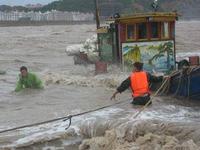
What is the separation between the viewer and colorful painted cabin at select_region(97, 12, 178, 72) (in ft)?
60.3

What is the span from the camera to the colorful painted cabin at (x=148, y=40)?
60.3 ft

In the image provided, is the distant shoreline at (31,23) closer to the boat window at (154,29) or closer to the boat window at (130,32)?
the boat window at (130,32)

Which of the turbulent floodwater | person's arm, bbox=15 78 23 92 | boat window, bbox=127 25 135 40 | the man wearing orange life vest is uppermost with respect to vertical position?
boat window, bbox=127 25 135 40

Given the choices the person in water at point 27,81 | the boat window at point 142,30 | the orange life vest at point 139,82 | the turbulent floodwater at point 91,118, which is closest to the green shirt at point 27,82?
the person in water at point 27,81

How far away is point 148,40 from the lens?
1841cm

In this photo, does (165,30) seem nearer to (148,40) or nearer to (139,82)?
(148,40)

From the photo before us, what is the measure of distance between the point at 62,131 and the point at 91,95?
5.58 metres

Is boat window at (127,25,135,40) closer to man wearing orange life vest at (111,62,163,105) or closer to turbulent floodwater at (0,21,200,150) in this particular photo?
turbulent floodwater at (0,21,200,150)

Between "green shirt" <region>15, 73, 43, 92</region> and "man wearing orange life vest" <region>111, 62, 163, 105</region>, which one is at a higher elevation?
"man wearing orange life vest" <region>111, 62, 163, 105</region>

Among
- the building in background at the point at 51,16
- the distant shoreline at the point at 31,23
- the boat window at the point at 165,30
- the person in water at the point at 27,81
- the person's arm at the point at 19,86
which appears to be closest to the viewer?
the person in water at the point at 27,81

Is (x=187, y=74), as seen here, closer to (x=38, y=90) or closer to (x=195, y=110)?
(x=195, y=110)

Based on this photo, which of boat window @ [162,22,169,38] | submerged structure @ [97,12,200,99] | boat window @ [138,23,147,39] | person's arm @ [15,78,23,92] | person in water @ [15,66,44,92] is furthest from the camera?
boat window @ [162,22,169,38]

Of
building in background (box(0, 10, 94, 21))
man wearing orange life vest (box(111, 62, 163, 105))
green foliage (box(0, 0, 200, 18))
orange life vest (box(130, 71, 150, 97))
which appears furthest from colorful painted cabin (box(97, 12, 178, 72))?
building in background (box(0, 10, 94, 21))

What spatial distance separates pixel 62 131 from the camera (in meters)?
11.0
